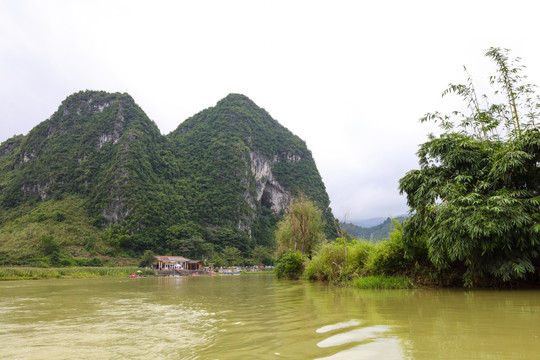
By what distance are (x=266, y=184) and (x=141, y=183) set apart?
178 feet

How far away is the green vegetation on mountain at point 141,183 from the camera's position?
74.6 metres

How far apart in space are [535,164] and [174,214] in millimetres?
89647

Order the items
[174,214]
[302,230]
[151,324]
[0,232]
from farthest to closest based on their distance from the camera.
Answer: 1. [174,214]
2. [0,232]
3. [302,230]
4. [151,324]

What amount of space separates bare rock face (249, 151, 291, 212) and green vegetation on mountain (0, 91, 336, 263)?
16.3 inches

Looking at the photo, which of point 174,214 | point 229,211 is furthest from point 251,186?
point 174,214

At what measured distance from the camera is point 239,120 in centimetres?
13488

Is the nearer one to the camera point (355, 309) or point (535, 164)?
point (355, 309)

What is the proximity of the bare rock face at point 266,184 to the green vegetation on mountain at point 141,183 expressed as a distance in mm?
414

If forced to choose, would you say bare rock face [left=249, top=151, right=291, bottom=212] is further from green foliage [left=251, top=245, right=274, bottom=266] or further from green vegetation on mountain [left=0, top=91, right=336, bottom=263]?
green foliage [left=251, top=245, right=274, bottom=266]

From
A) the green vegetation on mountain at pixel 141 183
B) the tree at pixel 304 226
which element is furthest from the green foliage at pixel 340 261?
the green vegetation on mountain at pixel 141 183

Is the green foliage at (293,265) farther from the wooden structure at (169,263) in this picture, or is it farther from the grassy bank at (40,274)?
the wooden structure at (169,263)

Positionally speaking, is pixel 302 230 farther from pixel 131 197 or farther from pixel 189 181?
pixel 189 181

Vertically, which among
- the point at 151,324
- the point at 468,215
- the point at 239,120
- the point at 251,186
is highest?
the point at 239,120

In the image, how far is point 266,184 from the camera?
5231 inches
